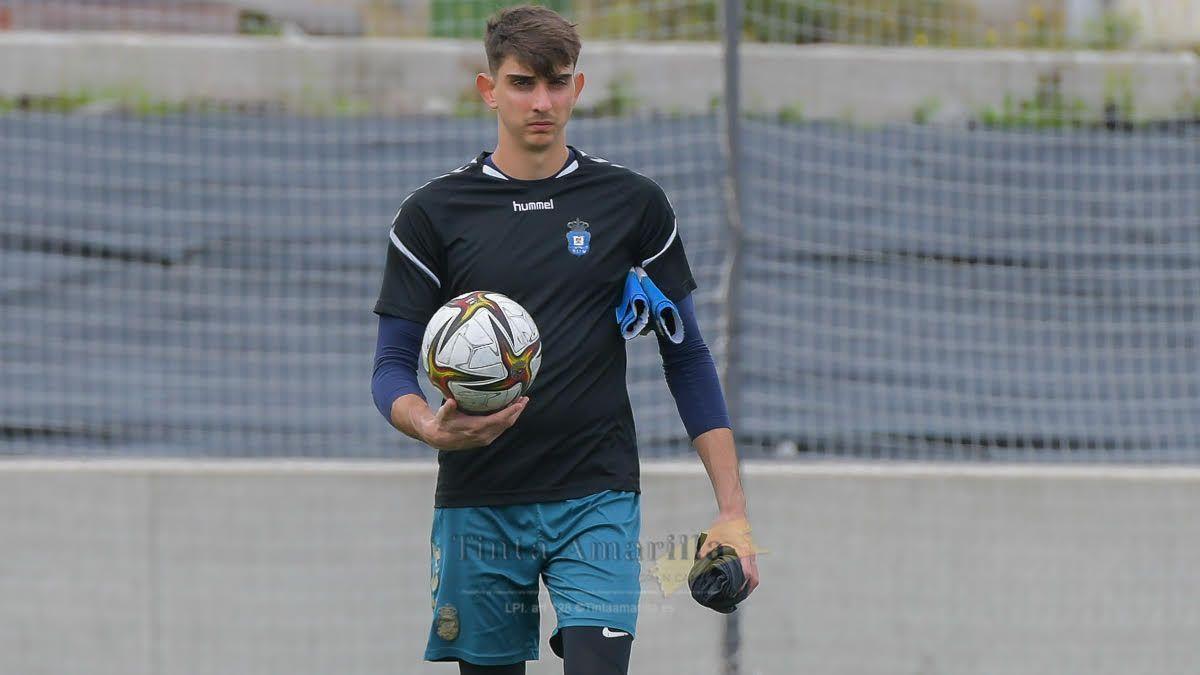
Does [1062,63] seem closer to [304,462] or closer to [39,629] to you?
[304,462]

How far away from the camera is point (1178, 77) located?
8648mm

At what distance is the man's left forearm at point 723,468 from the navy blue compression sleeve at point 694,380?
0.09 feet

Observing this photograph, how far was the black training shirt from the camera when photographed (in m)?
3.76

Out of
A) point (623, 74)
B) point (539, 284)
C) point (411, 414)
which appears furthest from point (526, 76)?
point (623, 74)

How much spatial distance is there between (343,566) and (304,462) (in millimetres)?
530

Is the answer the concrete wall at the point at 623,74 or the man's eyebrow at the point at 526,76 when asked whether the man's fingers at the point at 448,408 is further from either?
the concrete wall at the point at 623,74

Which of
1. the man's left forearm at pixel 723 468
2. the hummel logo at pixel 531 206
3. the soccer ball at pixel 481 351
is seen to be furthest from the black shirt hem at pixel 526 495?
the hummel logo at pixel 531 206

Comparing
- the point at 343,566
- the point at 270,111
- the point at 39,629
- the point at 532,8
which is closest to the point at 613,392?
the point at 532,8

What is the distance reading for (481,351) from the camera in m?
3.37

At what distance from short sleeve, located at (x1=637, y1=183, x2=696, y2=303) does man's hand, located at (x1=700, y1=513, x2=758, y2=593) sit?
0.60 m

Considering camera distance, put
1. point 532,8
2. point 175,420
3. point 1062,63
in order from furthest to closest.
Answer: point 1062,63, point 175,420, point 532,8

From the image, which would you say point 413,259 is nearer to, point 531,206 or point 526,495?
point 531,206

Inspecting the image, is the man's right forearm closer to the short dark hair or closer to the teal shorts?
the teal shorts

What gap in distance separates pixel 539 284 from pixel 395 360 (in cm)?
41
